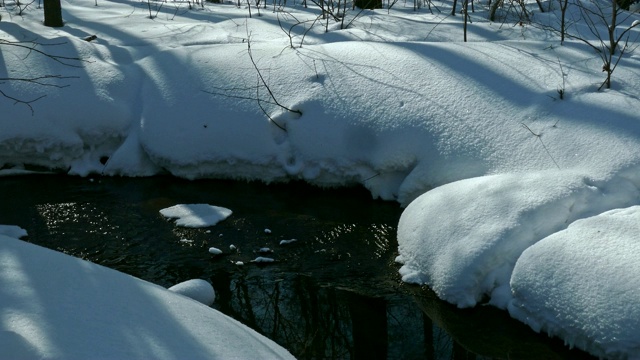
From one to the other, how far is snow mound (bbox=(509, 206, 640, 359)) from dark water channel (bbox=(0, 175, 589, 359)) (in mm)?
129

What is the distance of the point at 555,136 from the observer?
5863 millimetres

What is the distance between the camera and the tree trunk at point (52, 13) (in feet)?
28.8

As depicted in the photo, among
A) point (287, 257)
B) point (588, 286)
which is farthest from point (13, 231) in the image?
point (588, 286)

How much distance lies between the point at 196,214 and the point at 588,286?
303 centimetres

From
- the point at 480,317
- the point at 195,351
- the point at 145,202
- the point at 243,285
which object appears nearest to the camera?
the point at 195,351

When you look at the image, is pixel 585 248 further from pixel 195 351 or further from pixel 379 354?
pixel 195 351

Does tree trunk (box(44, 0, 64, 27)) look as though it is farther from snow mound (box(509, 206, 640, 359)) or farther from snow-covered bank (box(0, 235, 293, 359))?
snow mound (box(509, 206, 640, 359))

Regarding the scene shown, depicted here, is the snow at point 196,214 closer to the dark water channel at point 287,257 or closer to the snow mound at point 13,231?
the dark water channel at point 287,257

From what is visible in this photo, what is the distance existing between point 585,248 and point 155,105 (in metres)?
4.10

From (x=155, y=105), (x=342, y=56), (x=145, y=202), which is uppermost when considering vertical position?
(x=342, y=56)

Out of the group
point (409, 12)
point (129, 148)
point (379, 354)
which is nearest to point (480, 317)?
point (379, 354)

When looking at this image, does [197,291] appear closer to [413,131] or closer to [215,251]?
[215,251]

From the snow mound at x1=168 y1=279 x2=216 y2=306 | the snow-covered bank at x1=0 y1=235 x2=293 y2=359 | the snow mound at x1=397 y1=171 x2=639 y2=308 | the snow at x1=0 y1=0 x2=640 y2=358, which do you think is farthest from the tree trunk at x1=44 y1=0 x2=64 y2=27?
the snow-covered bank at x1=0 y1=235 x2=293 y2=359

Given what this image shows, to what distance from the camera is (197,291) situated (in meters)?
4.38
